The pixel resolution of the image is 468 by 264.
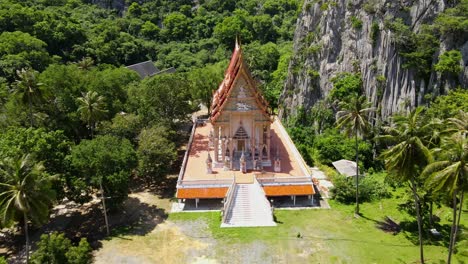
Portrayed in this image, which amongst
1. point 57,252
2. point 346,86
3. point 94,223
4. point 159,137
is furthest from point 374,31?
point 57,252

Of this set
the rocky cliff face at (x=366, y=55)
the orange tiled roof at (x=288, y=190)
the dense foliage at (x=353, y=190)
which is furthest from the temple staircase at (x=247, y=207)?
the rocky cliff face at (x=366, y=55)

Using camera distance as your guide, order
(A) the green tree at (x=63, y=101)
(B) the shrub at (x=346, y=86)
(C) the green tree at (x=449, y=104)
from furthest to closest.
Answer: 1. (B) the shrub at (x=346, y=86)
2. (A) the green tree at (x=63, y=101)
3. (C) the green tree at (x=449, y=104)

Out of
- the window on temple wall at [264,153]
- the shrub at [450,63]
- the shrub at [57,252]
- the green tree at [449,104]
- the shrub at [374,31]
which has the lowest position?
the shrub at [57,252]

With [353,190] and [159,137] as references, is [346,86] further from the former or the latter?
[159,137]

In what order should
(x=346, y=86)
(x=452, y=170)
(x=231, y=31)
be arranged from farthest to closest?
(x=231, y=31), (x=346, y=86), (x=452, y=170)

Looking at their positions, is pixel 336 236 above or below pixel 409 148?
below

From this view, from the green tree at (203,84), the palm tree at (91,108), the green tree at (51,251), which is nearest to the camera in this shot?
the green tree at (51,251)

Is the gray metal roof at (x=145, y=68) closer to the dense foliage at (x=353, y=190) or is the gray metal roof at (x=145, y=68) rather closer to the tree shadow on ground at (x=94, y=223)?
the tree shadow on ground at (x=94, y=223)

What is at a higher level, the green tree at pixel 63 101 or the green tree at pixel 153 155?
the green tree at pixel 63 101
